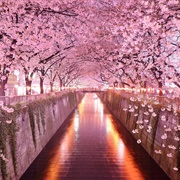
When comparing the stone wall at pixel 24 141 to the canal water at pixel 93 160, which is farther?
the canal water at pixel 93 160

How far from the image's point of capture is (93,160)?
20.5 m

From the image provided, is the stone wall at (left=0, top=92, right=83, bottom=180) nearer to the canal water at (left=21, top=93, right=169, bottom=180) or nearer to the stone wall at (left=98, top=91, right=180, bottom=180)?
the canal water at (left=21, top=93, right=169, bottom=180)

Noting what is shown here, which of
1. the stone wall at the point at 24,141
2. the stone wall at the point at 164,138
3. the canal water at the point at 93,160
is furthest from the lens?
the canal water at the point at 93,160

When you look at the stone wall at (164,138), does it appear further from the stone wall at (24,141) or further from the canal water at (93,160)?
the stone wall at (24,141)

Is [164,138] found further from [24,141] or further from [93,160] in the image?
[24,141]

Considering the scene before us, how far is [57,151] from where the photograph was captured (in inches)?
920

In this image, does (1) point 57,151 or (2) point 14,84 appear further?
(2) point 14,84

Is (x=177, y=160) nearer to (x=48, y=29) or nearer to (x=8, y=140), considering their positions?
(x=8, y=140)

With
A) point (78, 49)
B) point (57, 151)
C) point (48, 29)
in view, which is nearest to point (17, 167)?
point (57, 151)

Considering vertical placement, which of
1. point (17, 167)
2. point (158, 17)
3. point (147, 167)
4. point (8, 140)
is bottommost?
point (147, 167)

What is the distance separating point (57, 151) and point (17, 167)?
7.76 m

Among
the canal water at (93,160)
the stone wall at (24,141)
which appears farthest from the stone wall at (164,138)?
the stone wall at (24,141)

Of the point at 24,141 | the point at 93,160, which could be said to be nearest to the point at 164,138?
the point at 93,160

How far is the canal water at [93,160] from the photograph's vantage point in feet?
56.9
